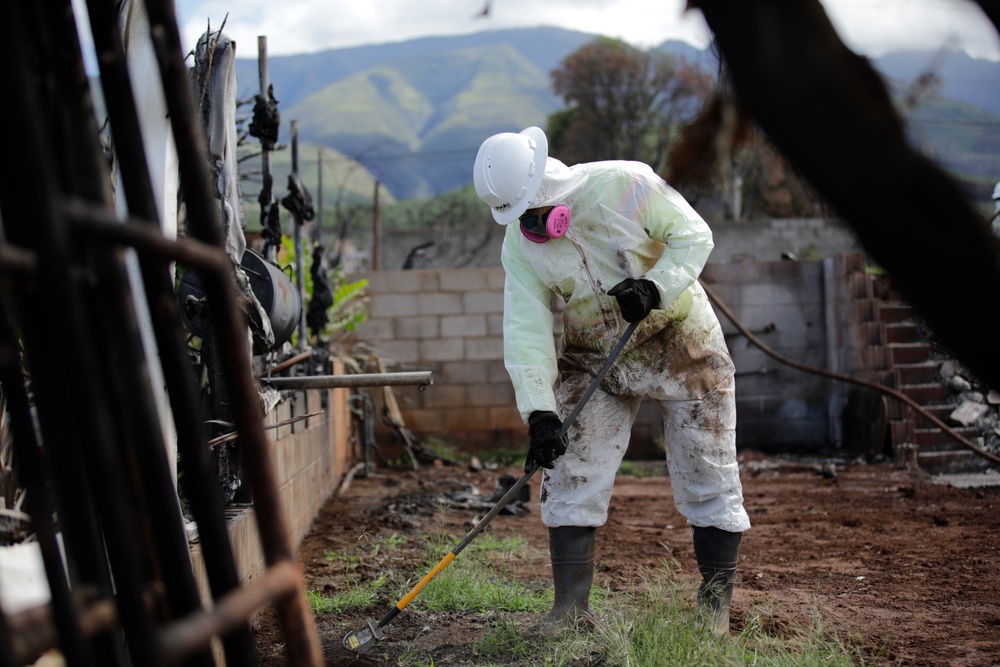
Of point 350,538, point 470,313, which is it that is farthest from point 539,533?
point 470,313

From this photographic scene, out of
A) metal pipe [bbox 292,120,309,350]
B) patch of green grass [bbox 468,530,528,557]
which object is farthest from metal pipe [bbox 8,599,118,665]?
metal pipe [bbox 292,120,309,350]

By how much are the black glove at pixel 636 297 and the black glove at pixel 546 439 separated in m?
0.48

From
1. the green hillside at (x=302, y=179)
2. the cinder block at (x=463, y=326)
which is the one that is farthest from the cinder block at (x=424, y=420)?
the green hillside at (x=302, y=179)

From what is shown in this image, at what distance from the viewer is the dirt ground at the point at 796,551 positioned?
3.73 metres

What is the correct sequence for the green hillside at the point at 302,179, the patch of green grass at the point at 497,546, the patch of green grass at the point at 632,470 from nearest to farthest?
the patch of green grass at the point at 497,546 < the green hillside at the point at 302,179 < the patch of green grass at the point at 632,470

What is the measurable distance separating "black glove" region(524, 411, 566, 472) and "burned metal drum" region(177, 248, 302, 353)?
1172mm

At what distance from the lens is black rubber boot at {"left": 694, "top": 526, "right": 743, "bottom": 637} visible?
3742mm

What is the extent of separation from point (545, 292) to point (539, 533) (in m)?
2.46

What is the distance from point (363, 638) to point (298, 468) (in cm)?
217

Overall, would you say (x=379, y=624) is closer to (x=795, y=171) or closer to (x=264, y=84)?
(x=795, y=171)

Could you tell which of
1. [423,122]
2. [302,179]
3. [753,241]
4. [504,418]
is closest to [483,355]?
[504,418]

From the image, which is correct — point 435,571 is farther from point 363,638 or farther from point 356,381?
point 356,381

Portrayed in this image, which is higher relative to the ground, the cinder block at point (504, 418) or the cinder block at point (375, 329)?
the cinder block at point (375, 329)

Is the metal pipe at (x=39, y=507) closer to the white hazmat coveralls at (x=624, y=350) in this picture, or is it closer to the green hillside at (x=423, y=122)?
the white hazmat coveralls at (x=624, y=350)
